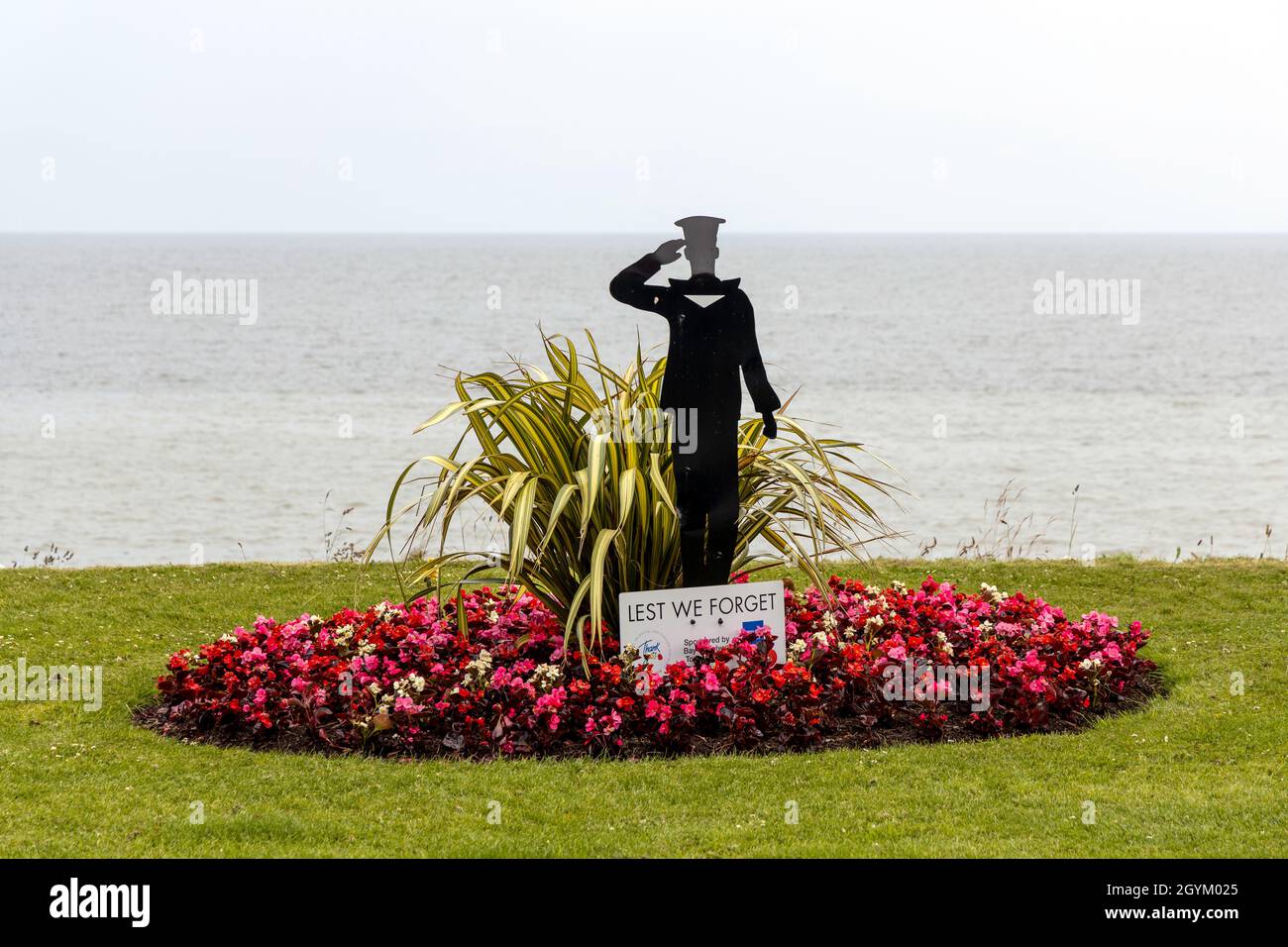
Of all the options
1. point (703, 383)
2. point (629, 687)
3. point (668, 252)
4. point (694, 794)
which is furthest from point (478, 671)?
point (668, 252)

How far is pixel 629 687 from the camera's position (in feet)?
20.1

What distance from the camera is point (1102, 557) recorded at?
34.2 ft

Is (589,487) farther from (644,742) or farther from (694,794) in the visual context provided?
(694,794)

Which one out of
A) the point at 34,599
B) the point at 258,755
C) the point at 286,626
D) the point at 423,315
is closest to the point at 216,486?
the point at 34,599

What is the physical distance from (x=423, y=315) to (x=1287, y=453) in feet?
121

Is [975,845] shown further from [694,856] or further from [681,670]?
[681,670]

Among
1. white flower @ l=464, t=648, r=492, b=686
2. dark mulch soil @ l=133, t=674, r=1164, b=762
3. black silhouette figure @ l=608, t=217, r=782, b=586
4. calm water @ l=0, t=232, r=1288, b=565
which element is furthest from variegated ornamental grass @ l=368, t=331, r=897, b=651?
calm water @ l=0, t=232, r=1288, b=565

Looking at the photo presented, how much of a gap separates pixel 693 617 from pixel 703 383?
1.13 m

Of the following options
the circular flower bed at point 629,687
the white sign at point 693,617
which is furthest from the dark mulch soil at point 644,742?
the white sign at point 693,617

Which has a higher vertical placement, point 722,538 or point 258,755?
point 722,538

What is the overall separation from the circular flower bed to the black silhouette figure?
60 cm

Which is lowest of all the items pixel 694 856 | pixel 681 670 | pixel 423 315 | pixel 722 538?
pixel 694 856

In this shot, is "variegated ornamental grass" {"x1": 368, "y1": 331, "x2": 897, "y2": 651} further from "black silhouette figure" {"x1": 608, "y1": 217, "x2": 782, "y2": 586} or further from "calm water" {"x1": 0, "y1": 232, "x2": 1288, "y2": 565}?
"calm water" {"x1": 0, "y1": 232, "x2": 1288, "y2": 565}

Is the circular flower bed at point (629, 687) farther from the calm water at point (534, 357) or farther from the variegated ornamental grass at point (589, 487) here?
the calm water at point (534, 357)
